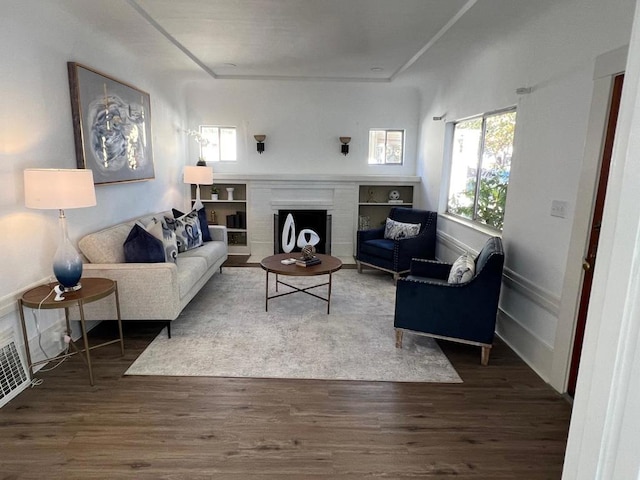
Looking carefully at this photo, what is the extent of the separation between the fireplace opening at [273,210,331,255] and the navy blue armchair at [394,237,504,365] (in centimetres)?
323

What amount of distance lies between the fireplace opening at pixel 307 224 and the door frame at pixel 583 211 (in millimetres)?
3942

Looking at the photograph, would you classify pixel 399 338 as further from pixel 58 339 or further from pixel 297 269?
pixel 58 339

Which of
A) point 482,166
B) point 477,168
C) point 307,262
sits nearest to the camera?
point 307,262

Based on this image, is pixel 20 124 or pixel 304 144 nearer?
pixel 20 124

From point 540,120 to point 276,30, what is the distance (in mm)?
2318

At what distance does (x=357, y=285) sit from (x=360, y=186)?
2109 millimetres

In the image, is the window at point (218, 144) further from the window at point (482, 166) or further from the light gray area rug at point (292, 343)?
the window at point (482, 166)

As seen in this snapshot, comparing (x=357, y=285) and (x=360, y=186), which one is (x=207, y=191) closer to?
(x=360, y=186)

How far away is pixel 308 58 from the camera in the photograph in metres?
4.46

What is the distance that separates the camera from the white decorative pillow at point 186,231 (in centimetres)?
439

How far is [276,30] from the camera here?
3488mm

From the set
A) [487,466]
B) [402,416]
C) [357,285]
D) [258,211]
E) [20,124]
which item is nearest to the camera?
[487,466]

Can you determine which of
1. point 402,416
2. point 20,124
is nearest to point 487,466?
point 402,416

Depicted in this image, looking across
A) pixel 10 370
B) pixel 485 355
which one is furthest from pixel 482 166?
pixel 10 370
